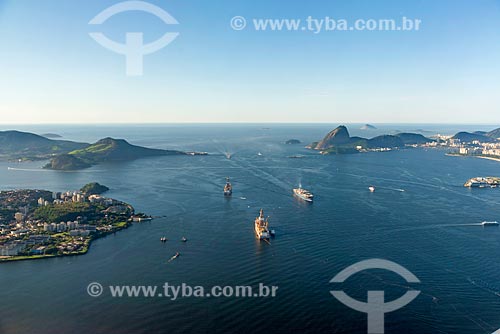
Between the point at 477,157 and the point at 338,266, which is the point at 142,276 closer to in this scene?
the point at 338,266

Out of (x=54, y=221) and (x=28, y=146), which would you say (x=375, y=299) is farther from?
(x=28, y=146)

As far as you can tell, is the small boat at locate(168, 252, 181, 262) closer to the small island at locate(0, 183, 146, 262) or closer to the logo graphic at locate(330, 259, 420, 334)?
the small island at locate(0, 183, 146, 262)

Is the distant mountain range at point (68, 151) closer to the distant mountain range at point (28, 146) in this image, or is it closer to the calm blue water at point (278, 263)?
the distant mountain range at point (28, 146)

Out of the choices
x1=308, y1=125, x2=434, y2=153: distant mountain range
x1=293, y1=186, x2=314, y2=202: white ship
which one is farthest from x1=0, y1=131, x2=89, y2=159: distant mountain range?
x1=308, y1=125, x2=434, y2=153: distant mountain range


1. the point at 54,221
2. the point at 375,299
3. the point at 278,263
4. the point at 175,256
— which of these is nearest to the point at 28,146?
the point at 54,221

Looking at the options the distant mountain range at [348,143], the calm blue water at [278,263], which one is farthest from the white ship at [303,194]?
the distant mountain range at [348,143]

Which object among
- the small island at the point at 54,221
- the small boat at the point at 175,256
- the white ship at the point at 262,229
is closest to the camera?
the small boat at the point at 175,256
